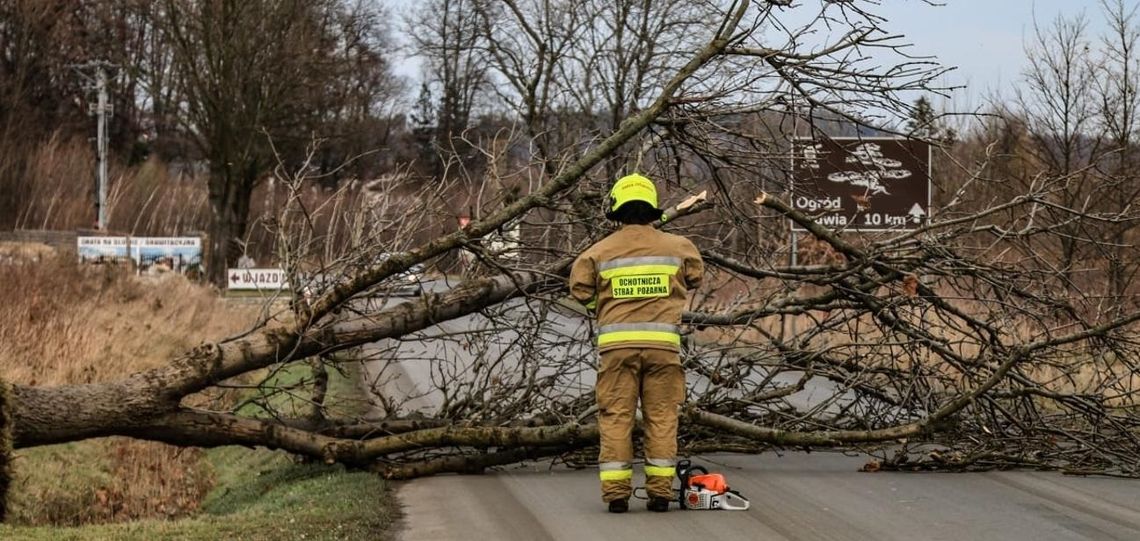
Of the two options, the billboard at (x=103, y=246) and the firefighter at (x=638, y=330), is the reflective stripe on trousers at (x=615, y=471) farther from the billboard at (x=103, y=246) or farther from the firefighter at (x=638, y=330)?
the billboard at (x=103, y=246)

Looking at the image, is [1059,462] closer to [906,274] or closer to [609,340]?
[906,274]

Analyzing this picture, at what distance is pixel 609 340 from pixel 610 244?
22.0 inches

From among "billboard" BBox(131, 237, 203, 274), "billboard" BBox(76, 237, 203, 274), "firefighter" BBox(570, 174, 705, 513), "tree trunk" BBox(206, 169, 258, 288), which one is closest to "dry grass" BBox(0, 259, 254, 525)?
"firefighter" BBox(570, 174, 705, 513)

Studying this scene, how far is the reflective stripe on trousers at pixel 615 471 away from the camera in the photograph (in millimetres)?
7410

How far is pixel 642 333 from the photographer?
288 inches

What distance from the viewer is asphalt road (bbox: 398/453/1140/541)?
23.2ft

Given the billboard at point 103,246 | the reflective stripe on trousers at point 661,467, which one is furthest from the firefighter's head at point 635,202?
the billboard at point 103,246

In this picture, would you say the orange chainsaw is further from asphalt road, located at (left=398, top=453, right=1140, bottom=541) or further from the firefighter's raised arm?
the firefighter's raised arm

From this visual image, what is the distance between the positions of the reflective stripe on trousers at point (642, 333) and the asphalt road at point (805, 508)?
1.03 m

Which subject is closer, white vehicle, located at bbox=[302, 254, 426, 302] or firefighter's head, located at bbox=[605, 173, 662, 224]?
firefighter's head, located at bbox=[605, 173, 662, 224]

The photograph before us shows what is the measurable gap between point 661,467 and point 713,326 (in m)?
2.52

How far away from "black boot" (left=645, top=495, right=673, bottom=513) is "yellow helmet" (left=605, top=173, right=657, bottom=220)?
1.67m

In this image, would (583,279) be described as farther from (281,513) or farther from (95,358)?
(95,358)

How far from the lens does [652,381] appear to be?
24.4 feet
